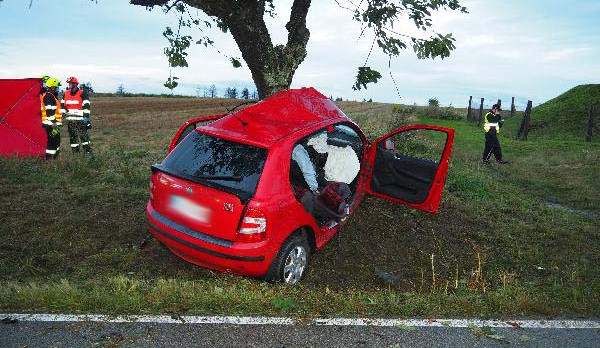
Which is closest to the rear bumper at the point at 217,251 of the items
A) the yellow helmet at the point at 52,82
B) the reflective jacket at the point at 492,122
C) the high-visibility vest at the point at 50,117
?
the high-visibility vest at the point at 50,117

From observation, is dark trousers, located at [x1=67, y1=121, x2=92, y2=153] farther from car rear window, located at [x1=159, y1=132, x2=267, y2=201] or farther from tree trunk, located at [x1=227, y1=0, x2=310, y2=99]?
car rear window, located at [x1=159, y1=132, x2=267, y2=201]

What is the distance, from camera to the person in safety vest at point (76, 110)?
1334cm

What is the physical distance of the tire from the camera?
5.11 meters

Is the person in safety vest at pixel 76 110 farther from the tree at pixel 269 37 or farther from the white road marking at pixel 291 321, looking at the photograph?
the white road marking at pixel 291 321

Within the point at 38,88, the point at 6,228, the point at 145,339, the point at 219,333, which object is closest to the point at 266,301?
the point at 219,333

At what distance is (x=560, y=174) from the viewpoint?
46.0 ft

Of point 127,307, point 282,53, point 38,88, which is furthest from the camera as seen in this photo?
point 38,88

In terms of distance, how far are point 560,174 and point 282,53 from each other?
9.83 meters

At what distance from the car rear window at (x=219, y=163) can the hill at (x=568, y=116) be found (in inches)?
892

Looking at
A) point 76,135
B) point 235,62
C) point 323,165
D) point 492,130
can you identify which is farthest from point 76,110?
point 492,130

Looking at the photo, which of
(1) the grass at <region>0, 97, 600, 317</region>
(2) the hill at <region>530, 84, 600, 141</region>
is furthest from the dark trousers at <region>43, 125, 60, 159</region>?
(2) the hill at <region>530, 84, 600, 141</region>

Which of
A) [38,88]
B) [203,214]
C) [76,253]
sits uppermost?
[38,88]

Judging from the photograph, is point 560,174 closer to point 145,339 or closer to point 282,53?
point 282,53

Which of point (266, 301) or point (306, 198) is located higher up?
point (306, 198)
